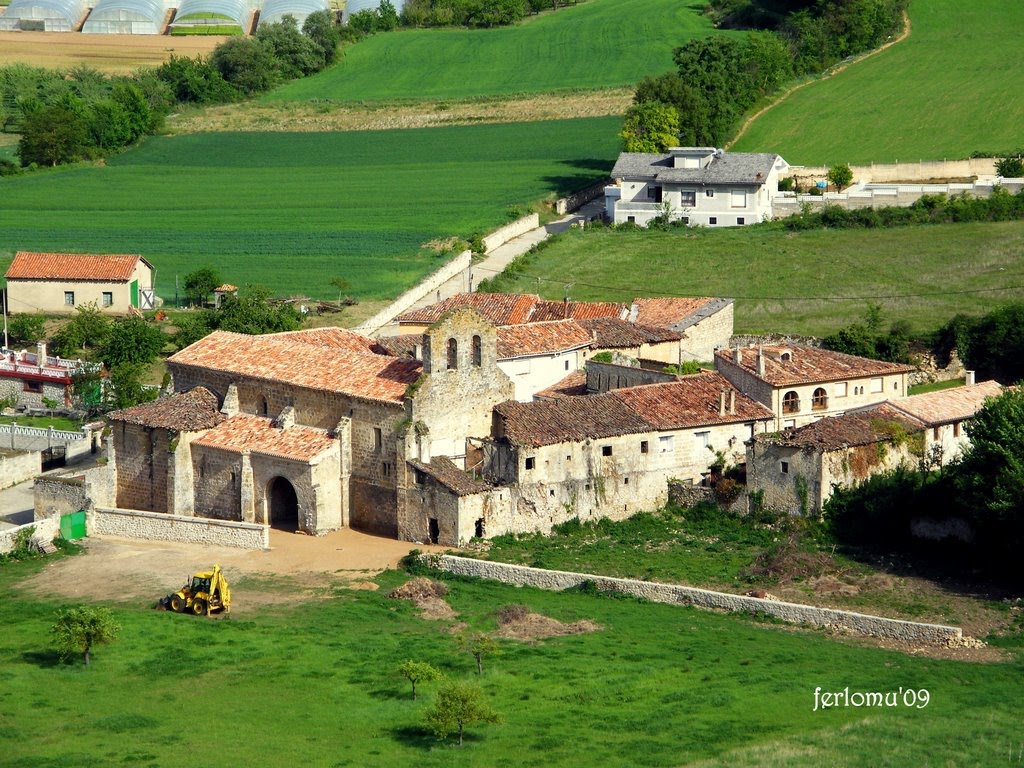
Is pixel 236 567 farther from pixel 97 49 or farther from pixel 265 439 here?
pixel 97 49

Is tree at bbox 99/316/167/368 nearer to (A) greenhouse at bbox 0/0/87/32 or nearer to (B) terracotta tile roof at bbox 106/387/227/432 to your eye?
(B) terracotta tile roof at bbox 106/387/227/432

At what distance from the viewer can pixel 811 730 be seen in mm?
43469

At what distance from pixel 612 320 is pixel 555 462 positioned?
17.1 meters

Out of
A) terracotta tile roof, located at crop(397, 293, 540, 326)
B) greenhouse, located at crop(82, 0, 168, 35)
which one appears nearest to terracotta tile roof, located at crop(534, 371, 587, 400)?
terracotta tile roof, located at crop(397, 293, 540, 326)

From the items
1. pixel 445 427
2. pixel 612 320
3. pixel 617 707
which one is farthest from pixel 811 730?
pixel 612 320

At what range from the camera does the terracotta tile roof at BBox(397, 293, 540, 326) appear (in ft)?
273

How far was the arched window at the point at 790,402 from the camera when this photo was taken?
67812 mm

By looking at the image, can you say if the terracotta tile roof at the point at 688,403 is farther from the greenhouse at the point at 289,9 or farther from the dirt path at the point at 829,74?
the greenhouse at the point at 289,9

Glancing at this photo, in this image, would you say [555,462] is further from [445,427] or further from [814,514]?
[814,514]

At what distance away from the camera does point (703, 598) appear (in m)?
54.4

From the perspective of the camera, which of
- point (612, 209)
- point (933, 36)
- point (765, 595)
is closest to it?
point (765, 595)

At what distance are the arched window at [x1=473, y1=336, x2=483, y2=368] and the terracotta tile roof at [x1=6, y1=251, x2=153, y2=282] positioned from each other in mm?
35533

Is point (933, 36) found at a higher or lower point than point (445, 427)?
higher

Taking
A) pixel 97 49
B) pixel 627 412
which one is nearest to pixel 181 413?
pixel 627 412
